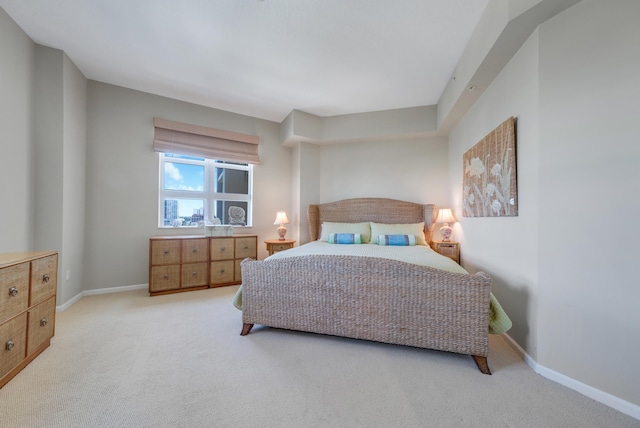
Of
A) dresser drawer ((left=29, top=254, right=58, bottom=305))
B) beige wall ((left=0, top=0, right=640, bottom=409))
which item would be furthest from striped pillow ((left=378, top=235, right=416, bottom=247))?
dresser drawer ((left=29, top=254, right=58, bottom=305))

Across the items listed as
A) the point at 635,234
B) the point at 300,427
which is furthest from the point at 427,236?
the point at 300,427

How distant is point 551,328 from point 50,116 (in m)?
4.76

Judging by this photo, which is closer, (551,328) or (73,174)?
(551,328)

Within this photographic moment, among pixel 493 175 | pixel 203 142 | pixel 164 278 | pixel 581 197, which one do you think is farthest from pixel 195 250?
pixel 581 197

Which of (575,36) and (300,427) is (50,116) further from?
(575,36)

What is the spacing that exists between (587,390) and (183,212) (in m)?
4.47

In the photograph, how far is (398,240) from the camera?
3.35 metres

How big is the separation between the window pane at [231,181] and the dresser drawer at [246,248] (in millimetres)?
886

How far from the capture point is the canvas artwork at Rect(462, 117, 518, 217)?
1949 mm

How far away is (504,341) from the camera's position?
6.89 ft

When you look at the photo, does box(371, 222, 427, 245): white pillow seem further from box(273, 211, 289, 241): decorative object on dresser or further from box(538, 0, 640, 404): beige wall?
box(538, 0, 640, 404): beige wall

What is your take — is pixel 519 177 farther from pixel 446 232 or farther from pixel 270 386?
pixel 270 386

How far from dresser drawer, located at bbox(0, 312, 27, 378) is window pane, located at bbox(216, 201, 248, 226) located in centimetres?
251

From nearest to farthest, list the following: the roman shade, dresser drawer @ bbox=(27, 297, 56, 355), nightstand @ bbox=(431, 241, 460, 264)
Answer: dresser drawer @ bbox=(27, 297, 56, 355)
nightstand @ bbox=(431, 241, 460, 264)
the roman shade
